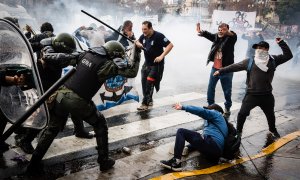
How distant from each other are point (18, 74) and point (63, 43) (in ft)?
3.52

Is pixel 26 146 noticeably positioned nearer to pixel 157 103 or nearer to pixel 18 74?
pixel 18 74

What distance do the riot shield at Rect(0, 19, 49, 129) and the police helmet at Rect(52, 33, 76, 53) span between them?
980mm

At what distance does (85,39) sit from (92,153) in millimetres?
3823

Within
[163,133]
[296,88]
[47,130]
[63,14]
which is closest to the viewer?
[47,130]

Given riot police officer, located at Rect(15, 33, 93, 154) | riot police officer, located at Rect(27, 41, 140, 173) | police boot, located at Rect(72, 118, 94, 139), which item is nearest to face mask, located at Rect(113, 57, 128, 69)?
riot police officer, located at Rect(27, 41, 140, 173)

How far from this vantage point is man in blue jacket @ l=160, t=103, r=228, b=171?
4.42 meters

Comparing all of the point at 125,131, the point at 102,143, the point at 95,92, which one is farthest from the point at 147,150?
the point at 95,92

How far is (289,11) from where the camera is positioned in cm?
3819

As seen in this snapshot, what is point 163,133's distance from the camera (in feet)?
19.6

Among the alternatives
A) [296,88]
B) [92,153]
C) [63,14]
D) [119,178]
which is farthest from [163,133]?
[63,14]

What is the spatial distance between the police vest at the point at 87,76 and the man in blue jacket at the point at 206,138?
123 centimetres

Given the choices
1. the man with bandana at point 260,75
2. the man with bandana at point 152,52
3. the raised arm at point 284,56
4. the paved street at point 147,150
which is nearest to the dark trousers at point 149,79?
the man with bandana at point 152,52

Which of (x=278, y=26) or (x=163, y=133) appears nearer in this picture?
(x=163, y=133)

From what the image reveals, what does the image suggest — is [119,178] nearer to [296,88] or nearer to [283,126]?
[283,126]
